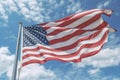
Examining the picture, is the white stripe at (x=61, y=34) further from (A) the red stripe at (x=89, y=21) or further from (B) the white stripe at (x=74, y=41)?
(A) the red stripe at (x=89, y=21)

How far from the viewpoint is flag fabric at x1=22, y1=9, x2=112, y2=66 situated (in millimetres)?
22078

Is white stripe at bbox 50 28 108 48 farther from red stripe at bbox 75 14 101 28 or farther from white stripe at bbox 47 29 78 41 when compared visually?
red stripe at bbox 75 14 101 28

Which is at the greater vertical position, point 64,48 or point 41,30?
point 41,30

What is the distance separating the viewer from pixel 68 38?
22.9 metres

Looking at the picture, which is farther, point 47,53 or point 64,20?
point 64,20

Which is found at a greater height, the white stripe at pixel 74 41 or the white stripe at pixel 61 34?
the white stripe at pixel 61 34

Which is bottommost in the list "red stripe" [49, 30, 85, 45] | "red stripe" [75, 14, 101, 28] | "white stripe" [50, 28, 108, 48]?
"white stripe" [50, 28, 108, 48]

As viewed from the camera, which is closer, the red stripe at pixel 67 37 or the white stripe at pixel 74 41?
the white stripe at pixel 74 41

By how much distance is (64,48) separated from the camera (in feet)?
74.1

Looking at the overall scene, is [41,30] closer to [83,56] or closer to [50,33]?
[50,33]

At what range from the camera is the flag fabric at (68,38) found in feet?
72.4

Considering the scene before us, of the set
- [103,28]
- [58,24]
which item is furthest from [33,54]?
[103,28]

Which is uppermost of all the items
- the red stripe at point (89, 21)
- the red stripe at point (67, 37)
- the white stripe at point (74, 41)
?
the red stripe at point (89, 21)

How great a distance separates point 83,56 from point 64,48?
1.30 metres
